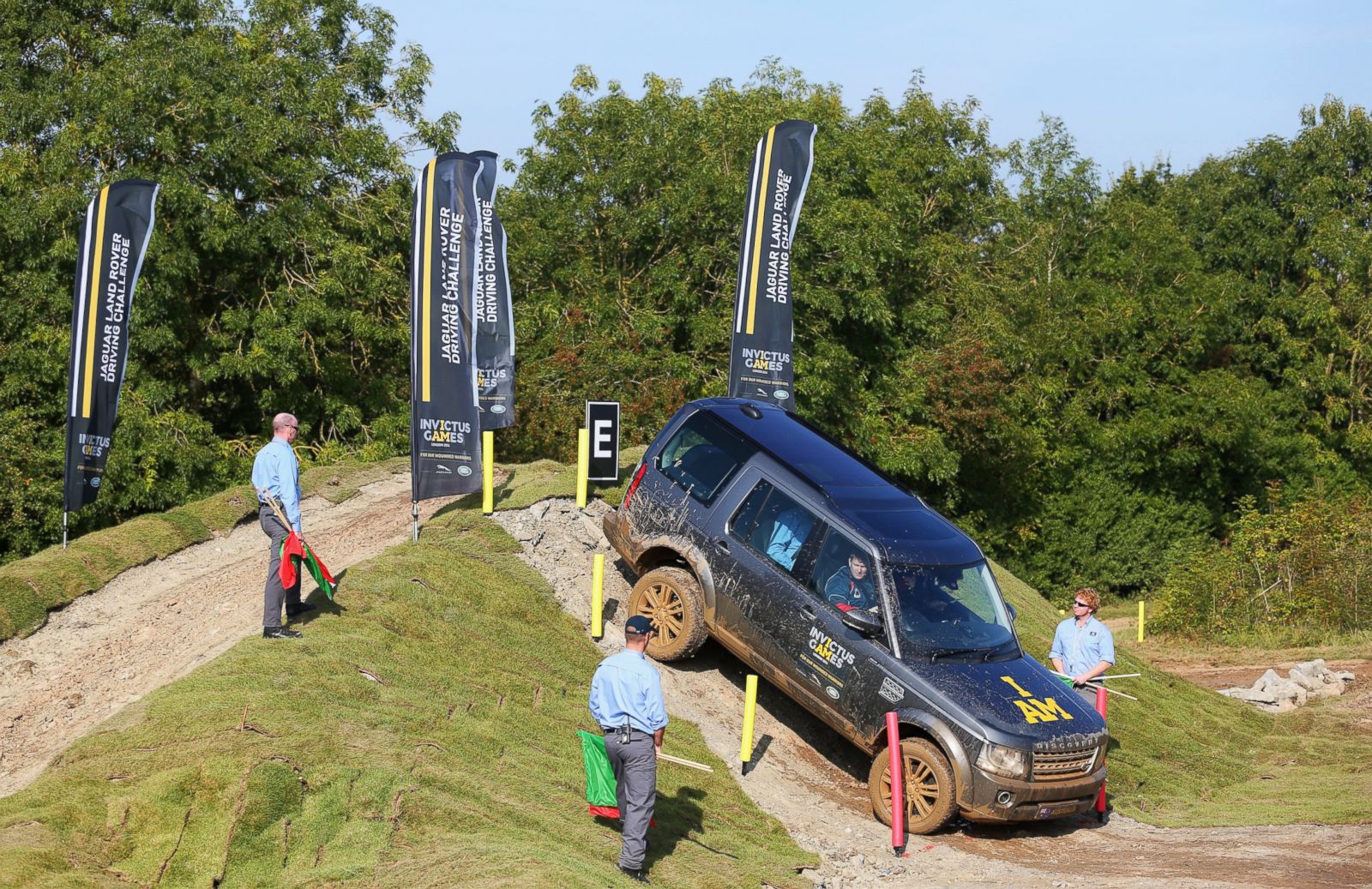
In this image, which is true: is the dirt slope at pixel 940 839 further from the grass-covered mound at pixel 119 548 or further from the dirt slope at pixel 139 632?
the grass-covered mound at pixel 119 548

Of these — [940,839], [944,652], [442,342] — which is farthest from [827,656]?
[442,342]

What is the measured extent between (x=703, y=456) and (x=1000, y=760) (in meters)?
4.32

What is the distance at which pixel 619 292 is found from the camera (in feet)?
94.5

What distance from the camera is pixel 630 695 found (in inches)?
331

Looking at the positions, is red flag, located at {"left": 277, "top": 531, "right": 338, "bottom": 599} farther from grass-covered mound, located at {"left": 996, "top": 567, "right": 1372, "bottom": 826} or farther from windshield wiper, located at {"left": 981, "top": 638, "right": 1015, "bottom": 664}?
grass-covered mound, located at {"left": 996, "top": 567, "right": 1372, "bottom": 826}

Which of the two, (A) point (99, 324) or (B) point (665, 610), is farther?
(A) point (99, 324)

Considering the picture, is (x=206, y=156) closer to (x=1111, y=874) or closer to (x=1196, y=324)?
(x=1111, y=874)

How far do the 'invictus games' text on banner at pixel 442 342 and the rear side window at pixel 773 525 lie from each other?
3.95m

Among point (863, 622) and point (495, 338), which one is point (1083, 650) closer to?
point (863, 622)

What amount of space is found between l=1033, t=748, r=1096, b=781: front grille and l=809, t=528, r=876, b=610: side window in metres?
1.88

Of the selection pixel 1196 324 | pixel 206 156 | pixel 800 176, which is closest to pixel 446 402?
pixel 800 176

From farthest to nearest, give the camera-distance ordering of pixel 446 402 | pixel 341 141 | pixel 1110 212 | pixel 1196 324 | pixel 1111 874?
1. pixel 1110 212
2. pixel 1196 324
3. pixel 341 141
4. pixel 446 402
5. pixel 1111 874

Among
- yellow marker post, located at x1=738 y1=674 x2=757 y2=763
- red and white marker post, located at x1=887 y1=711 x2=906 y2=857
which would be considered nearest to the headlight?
red and white marker post, located at x1=887 y1=711 x2=906 y2=857

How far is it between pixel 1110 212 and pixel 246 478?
29615 millimetres
